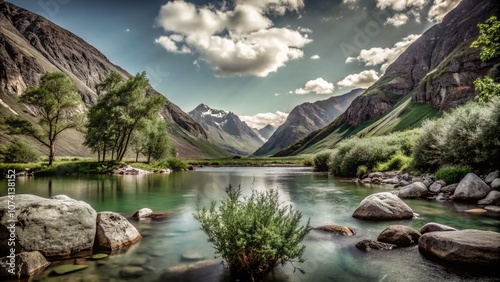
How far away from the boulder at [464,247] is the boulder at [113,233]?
39.3 ft

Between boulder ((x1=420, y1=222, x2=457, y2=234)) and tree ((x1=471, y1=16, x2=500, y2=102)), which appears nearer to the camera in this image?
boulder ((x1=420, y1=222, x2=457, y2=234))

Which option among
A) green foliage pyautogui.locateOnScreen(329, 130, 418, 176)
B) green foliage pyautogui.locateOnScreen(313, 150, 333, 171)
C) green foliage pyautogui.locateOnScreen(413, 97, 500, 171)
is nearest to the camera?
green foliage pyautogui.locateOnScreen(413, 97, 500, 171)

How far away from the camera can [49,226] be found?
10.2 metres

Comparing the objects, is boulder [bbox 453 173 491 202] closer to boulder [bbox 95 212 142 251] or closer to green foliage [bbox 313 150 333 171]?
boulder [bbox 95 212 142 251]

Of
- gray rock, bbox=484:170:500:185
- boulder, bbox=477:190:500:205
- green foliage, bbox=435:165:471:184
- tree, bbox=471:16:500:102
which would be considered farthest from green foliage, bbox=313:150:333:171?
tree, bbox=471:16:500:102

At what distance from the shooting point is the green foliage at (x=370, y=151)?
4681 cm

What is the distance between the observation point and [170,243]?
488 inches

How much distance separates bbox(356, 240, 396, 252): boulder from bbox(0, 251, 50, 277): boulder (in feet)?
38.2

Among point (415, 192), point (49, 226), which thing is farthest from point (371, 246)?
point (415, 192)

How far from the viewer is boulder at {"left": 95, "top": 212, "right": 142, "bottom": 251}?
37.0 ft

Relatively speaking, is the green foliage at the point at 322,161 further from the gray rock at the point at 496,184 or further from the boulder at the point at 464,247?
the boulder at the point at 464,247

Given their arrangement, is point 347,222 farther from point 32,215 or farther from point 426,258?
point 32,215

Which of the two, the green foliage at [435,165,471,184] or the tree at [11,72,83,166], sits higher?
the tree at [11,72,83,166]

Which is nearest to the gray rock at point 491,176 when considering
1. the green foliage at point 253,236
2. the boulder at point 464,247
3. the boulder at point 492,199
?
the boulder at point 492,199
